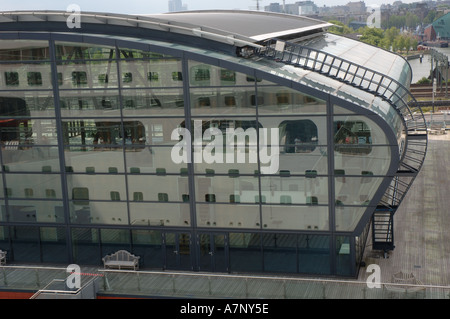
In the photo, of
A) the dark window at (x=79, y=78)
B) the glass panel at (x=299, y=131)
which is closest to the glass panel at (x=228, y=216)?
the glass panel at (x=299, y=131)

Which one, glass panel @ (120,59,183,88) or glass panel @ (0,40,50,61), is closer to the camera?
glass panel @ (120,59,183,88)

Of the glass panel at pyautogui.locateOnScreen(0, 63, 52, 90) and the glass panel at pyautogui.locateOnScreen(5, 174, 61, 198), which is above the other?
the glass panel at pyautogui.locateOnScreen(0, 63, 52, 90)

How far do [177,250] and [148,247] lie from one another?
1.16 meters

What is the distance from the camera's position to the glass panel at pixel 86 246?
2381cm

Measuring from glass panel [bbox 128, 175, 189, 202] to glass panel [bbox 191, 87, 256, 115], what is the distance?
2642 mm

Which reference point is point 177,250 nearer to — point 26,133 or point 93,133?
point 93,133

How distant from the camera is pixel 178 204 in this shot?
22.7 meters

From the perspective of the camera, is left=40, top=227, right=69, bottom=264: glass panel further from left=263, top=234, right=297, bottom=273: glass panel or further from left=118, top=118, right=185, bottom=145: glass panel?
left=263, top=234, right=297, bottom=273: glass panel

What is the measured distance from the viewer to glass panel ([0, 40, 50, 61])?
74.8 feet

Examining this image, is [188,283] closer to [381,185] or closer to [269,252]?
[269,252]

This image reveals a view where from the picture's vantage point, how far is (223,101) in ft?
71.0

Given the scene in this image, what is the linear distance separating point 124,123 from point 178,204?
3498 millimetres

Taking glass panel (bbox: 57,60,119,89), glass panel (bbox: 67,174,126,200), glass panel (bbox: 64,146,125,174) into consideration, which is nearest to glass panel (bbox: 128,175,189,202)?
glass panel (bbox: 67,174,126,200)

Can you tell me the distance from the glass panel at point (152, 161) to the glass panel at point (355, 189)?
5467mm
